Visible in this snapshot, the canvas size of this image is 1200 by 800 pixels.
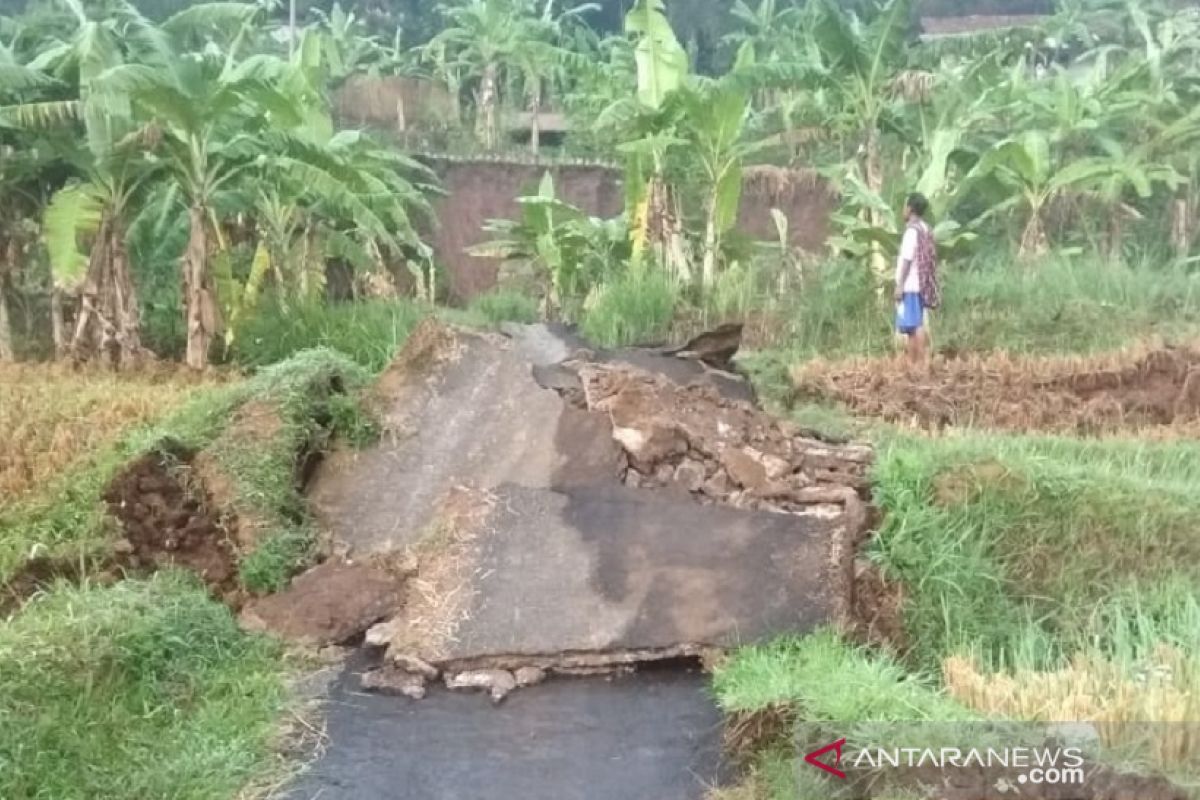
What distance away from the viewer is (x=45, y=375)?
8.81 m

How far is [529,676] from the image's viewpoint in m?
5.79

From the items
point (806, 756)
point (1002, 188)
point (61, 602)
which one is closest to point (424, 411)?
point (61, 602)

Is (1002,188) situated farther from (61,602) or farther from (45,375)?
(61,602)

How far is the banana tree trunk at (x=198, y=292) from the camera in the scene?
9.38 meters

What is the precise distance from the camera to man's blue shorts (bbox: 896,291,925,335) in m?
9.12

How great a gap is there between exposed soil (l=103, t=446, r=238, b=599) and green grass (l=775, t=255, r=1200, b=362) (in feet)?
14.7

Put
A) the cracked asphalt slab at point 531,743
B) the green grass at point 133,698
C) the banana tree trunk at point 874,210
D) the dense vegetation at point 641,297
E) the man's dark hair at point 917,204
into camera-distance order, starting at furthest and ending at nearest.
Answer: the banana tree trunk at point 874,210 < the man's dark hair at point 917,204 < the dense vegetation at point 641,297 < the cracked asphalt slab at point 531,743 < the green grass at point 133,698

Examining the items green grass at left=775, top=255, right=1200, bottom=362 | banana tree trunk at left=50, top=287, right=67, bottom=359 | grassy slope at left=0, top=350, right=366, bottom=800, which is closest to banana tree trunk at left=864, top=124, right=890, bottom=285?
green grass at left=775, top=255, right=1200, bottom=362

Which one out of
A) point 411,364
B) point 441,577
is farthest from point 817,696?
point 411,364

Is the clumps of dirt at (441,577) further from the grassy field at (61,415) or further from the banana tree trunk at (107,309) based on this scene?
the banana tree trunk at (107,309)

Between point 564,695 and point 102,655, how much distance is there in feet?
6.49

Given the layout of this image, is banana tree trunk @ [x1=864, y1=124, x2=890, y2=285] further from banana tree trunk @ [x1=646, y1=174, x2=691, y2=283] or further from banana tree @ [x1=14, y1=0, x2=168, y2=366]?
banana tree @ [x1=14, y1=0, x2=168, y2=366]

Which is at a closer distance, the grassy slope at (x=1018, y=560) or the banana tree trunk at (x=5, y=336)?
the grassy slope at (x=1018, y=560)

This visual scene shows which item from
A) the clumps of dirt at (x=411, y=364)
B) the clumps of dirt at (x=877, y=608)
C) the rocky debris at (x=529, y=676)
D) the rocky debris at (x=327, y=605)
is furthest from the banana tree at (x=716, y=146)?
the rocky debris at (x=529, y=676)
